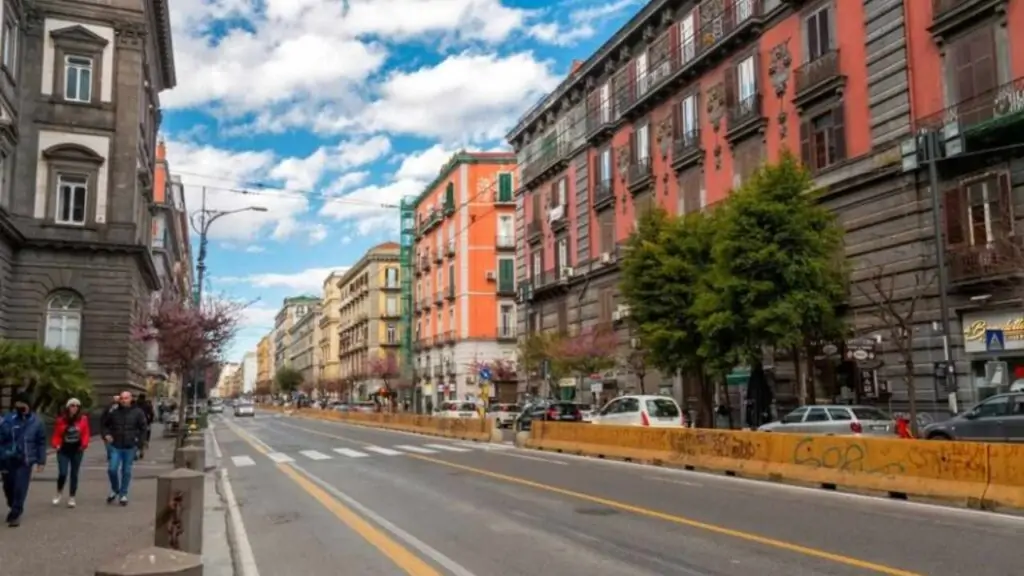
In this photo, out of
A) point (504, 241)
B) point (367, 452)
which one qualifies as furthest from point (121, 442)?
point (504, 241)

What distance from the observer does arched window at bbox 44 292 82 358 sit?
119 feet

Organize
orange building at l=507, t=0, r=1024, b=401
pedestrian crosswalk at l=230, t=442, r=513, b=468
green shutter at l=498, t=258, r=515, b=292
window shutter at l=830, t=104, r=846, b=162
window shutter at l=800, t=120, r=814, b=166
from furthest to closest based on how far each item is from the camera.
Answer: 1. green shutter at l=498, t=258, r=515, b=292
2. window shutter at l=800, t=120, r=814, b=166
3. window shutter at l=830, t=104, r=846, b=162
4. pedestrian crosswalk at l=230, t=442, r=513, b=468
5. orange building at l=507, t=0, r=1024, b=401

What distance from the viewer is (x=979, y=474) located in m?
12.6

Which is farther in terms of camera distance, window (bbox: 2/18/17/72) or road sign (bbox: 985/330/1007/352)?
window (bbox: 2/18/17/72)

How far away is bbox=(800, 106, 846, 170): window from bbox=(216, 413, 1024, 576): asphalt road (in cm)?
1504

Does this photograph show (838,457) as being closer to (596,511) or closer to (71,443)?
(596,511)

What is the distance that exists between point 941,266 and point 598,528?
53.4 ft

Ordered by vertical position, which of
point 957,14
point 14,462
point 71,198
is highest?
point 957,14

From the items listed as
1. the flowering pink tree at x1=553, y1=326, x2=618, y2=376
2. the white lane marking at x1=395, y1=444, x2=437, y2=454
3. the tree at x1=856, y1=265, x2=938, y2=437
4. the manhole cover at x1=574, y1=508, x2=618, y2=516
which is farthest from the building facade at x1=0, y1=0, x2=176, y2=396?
the manhole cover at x1=574, y1=508, x2=618, y2=516

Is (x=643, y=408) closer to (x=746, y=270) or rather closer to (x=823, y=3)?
(x=746, y=270)

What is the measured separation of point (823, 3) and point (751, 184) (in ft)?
24.9

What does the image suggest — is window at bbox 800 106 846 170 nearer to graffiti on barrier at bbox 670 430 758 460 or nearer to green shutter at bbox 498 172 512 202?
graffiti on barrier at bbox 670 430 758 460

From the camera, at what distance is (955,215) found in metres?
24.2

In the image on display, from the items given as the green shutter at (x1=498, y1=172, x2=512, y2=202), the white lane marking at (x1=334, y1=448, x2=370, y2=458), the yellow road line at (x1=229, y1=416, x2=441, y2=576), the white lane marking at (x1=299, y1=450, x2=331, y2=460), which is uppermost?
the green shutter at (x1=498, y1=172, x2=512, y2=202)
